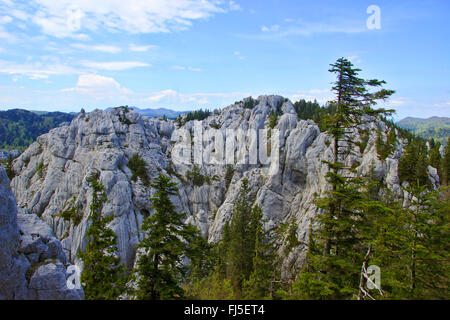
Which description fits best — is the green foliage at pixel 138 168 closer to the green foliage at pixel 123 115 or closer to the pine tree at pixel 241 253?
the green foliage at pixel 123 115

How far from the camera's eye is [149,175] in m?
68.0

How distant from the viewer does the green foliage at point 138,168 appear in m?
65.0

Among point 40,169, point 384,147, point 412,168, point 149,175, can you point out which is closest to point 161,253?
point 384,147

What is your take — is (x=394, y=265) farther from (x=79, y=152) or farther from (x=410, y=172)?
(x=79, y=152)

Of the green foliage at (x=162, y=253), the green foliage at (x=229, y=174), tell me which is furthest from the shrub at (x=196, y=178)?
the green foliage at (x=162, y=253)

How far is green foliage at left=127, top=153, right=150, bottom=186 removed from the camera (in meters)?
65.0

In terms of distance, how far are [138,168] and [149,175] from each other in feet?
12.1

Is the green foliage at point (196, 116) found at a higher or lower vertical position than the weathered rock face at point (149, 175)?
higher

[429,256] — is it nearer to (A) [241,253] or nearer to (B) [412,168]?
(A) [241,253]

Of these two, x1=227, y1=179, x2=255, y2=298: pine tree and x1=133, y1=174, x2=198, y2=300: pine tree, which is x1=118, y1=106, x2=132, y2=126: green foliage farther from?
x1=133, y1=174, x2=198, y2=300: pine tree

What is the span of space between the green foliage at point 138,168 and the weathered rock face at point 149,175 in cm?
170

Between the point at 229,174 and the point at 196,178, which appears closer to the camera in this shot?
the point at 196,178
